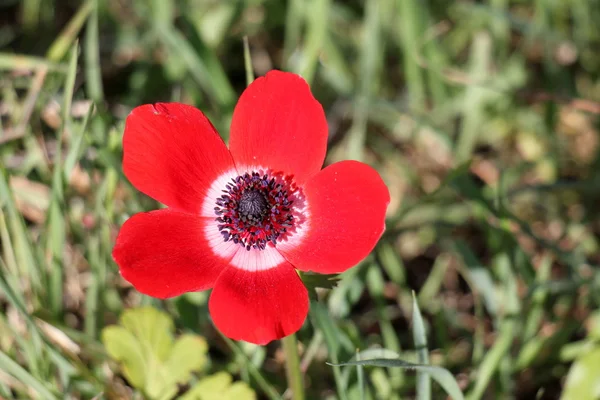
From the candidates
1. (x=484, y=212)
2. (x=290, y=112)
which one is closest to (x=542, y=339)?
(x=484, y=212)

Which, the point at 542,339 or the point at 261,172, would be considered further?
the point at 542,339

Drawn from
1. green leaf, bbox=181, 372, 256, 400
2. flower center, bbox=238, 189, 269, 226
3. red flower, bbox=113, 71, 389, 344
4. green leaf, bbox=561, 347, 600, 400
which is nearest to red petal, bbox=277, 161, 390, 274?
red flower, bbox=113, 71, 389, 344

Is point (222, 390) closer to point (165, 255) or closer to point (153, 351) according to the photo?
point (153, 351)

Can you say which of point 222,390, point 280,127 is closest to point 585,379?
point 222,390

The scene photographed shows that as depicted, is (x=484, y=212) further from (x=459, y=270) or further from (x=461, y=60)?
(x=461, y=60)

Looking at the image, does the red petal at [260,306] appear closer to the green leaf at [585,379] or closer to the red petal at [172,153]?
the red petal at [172,153]

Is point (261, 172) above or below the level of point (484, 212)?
above

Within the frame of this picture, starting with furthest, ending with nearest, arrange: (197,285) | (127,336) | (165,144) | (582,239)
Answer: (582,239) < (127,336) < (165,144) < (197,285)
